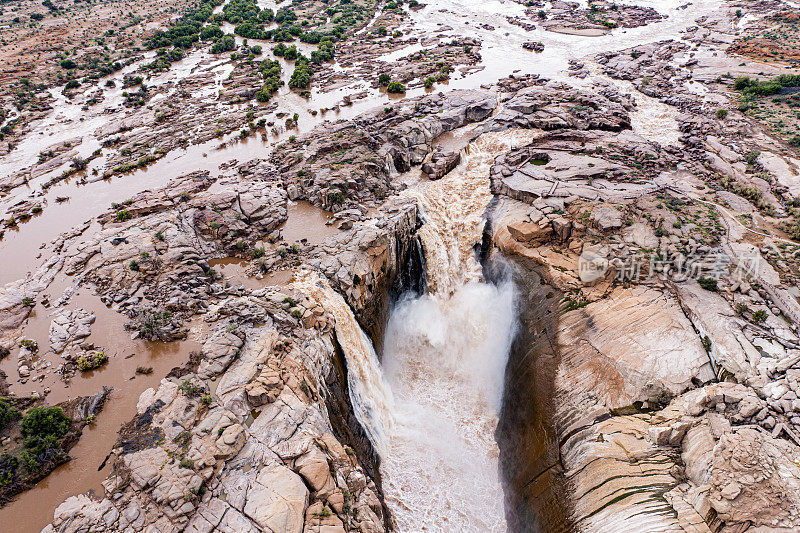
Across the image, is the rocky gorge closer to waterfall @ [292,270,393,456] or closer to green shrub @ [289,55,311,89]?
waterfall @ [292,270,393,456]

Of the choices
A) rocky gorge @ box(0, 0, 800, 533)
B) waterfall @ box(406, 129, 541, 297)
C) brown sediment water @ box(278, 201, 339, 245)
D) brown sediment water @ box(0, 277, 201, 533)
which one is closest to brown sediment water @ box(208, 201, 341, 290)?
brown sediment water @ box(278, 201, 339, 245)

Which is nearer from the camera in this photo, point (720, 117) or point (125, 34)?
point (720, 117)

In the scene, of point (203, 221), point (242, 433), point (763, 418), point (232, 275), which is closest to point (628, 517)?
point (763, 418)

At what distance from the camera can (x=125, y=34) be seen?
234ft

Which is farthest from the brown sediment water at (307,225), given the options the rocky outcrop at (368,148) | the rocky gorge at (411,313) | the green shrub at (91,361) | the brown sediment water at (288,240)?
the green shrub at (91,361)

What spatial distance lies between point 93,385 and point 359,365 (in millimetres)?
12356

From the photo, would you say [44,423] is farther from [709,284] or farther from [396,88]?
[396,88]

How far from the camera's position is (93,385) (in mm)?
17562

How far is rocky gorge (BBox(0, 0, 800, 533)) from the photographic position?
14.0 m

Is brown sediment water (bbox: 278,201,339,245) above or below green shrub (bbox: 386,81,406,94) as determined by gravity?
below

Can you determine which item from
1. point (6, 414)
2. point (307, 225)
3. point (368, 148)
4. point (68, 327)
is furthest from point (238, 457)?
point (368, 148)

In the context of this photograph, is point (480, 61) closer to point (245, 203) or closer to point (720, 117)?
point (720, 117)

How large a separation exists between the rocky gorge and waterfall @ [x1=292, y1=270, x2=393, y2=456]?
0.16 m

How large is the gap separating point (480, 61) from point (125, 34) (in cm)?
6556
